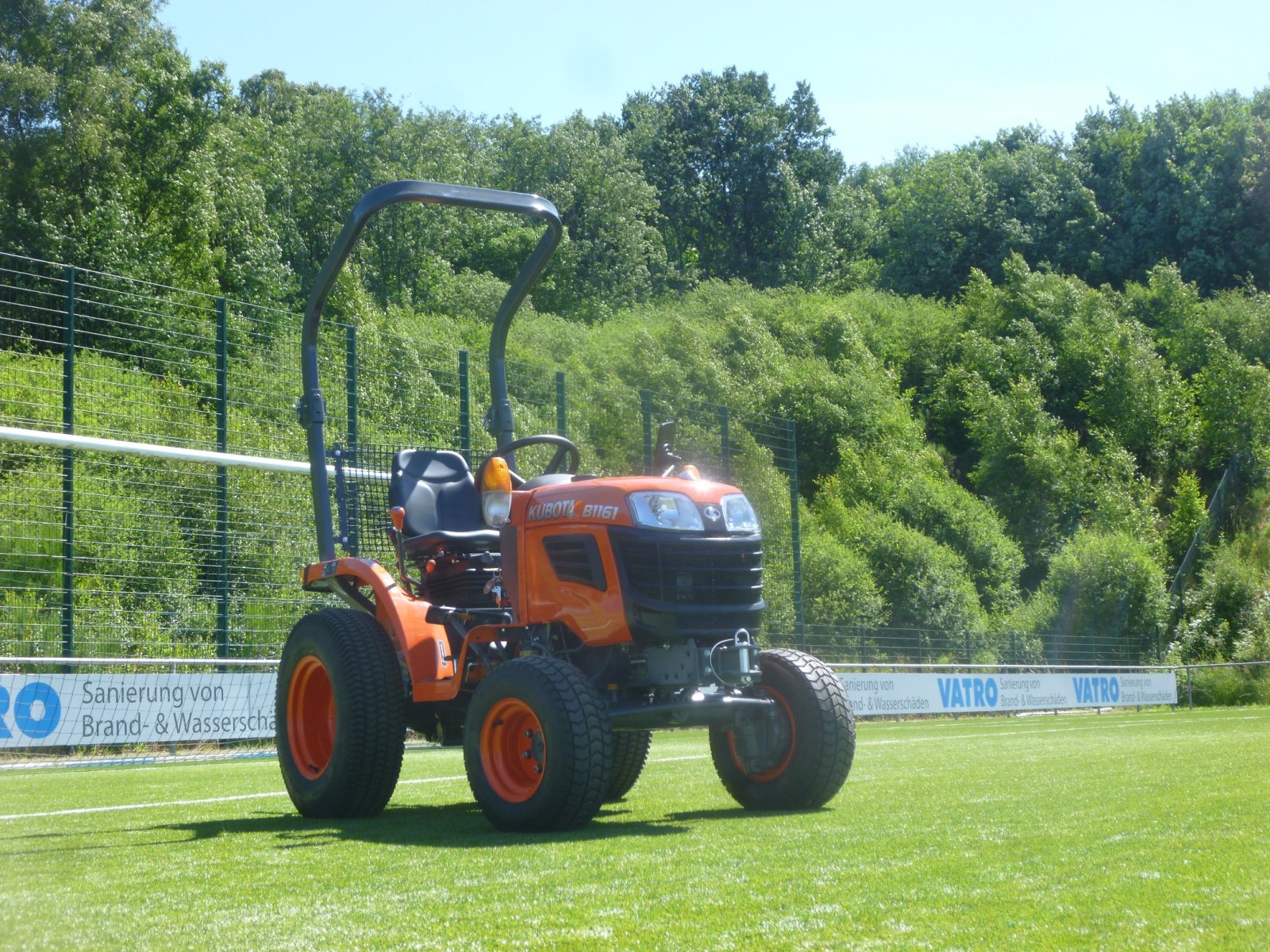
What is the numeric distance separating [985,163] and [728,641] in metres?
61.3

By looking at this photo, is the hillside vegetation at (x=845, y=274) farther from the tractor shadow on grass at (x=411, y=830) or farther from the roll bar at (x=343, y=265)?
the tractor shadow on grass at (x=411, y=830)

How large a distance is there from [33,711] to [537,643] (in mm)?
6458

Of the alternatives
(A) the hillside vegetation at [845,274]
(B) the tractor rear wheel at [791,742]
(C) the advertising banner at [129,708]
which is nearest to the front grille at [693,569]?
(B) the tractor rear wheel at [791,742]

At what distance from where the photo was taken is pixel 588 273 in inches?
2105

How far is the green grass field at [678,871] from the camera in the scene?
3.20 meters

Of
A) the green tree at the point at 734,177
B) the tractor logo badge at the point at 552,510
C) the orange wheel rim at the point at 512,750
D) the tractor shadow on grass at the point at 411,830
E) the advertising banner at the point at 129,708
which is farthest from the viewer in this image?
the green tree at the point at 734,177

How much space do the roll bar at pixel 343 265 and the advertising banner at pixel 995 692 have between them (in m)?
11.7

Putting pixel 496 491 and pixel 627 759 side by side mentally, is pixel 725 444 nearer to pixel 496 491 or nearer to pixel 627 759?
pixel 627 759

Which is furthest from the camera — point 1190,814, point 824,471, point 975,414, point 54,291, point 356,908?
point 975,414

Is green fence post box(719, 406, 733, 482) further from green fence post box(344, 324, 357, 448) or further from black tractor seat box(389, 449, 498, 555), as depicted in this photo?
black tractor seat box(389, 449, 498, 555)

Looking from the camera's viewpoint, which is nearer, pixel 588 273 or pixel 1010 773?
pixel 1010 773

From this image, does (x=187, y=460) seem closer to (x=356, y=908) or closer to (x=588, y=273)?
(x=356, y=908)

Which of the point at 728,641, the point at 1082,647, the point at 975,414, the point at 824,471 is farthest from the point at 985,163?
the point at 728,641

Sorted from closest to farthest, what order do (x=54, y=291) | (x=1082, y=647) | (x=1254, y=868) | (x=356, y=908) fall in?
1. (x=356, y=908)
2. (x=1254, y=868)
3. (x=54, y=291)
4. (x=1082, y=647)
